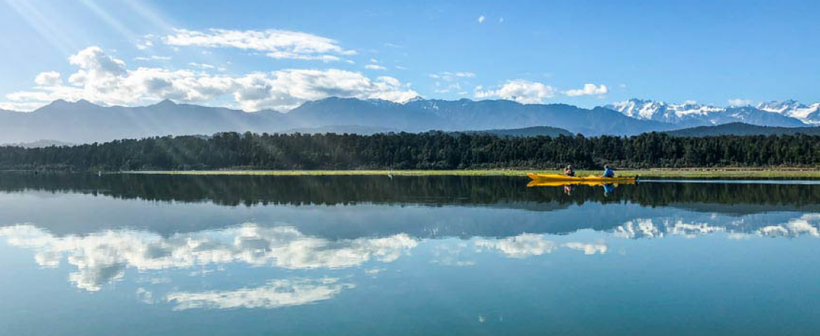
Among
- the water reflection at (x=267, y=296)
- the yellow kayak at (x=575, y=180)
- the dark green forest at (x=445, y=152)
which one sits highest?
the dark green forest at (x=445, y=152)

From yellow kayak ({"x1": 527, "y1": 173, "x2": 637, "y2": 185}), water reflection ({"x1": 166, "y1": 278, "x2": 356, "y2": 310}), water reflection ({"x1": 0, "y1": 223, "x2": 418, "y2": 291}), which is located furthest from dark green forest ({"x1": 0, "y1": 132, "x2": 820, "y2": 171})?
water reflection ({"x1": 166, "y1": 278, "x2": 356, "y2": 310})

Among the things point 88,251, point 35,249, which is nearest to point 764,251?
point 88,251

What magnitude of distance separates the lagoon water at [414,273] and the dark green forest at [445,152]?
12014 cm

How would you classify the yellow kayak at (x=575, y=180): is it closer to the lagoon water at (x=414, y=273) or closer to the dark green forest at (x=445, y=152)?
the lagoon water at (x=414, y=273)

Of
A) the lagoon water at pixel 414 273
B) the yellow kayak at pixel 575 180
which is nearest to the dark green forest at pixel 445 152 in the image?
the yellow kayak at pixel 575 180

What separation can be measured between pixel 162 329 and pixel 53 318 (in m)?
3.16

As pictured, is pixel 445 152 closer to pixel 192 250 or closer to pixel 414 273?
pixel 192 250

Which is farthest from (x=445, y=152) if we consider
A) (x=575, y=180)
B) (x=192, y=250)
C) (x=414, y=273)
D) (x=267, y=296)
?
(x=267, y=296)

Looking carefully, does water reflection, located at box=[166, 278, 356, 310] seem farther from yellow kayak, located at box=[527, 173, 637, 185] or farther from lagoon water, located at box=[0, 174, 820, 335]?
yellow kayak, located at box=[527, 173, 637, 185]

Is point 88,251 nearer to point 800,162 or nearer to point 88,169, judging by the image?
point 800,162

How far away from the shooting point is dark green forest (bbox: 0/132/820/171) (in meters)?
149

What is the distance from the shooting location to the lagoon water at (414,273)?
14.6 meters

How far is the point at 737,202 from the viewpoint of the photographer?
45.1m

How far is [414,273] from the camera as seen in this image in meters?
19.9
